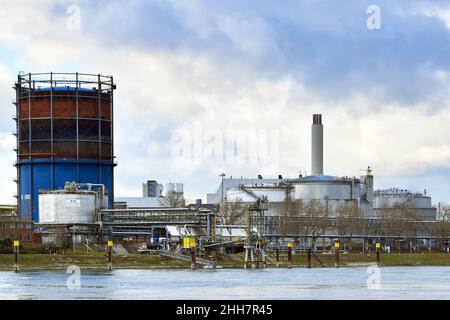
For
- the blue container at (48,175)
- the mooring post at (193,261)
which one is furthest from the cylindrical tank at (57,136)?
the mooring post at (193,261)

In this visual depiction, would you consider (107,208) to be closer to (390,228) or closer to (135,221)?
(135,221)

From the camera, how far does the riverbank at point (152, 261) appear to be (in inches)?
5079

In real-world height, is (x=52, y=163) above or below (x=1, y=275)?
above

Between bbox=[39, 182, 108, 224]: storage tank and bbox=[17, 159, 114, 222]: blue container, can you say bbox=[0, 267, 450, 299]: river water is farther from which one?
bbox=[17, 159, 114, 222]: blue container

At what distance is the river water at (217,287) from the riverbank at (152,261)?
1867cm

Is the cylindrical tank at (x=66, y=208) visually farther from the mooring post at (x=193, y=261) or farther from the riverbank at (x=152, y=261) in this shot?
the mooring post at (x=193, y=261)

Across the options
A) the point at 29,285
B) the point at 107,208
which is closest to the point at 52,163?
the point at 107,208

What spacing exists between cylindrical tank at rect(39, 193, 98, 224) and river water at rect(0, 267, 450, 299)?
153ft

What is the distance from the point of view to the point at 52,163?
163 metres

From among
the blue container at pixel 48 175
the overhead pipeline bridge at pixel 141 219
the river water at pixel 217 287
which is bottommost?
the river water at pixel 217 287

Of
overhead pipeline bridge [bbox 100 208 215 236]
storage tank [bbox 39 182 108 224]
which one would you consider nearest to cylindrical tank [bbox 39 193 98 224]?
storage tank [bbox 39 182 108 224]

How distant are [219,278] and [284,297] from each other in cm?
2951

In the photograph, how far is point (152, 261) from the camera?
136 meters

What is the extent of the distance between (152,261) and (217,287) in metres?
49.5
